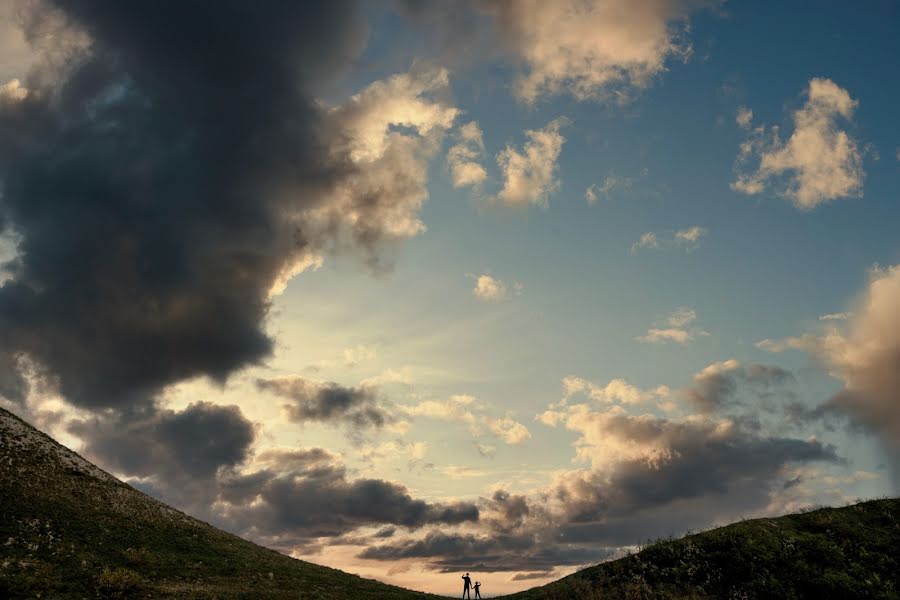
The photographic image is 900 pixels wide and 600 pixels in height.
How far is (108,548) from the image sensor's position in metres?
49.6

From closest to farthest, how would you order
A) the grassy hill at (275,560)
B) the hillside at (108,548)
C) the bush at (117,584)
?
the bush at (117,584)
the grassy hill at (275,560)
the hillside at (108,548)

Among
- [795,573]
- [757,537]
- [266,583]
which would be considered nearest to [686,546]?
[757,537]

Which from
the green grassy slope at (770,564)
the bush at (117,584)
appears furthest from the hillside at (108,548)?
the green grassy slope at (770,564)

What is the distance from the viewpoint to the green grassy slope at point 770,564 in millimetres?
40938

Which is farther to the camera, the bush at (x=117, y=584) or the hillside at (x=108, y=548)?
the hillside at (x=108, y=548)

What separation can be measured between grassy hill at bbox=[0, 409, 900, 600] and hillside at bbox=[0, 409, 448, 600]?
0.43 ft

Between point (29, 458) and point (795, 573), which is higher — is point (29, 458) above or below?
above

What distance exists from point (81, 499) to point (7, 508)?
933 cm

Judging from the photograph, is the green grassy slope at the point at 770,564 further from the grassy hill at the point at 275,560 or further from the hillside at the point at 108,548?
the hillside at the point at 108,548

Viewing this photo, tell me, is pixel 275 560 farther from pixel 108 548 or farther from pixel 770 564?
pixel 770 564

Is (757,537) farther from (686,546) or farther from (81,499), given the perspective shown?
(81,499)

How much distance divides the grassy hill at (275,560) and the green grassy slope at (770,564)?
0.09 metres

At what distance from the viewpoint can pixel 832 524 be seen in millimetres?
49438

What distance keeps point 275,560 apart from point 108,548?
20013mm
